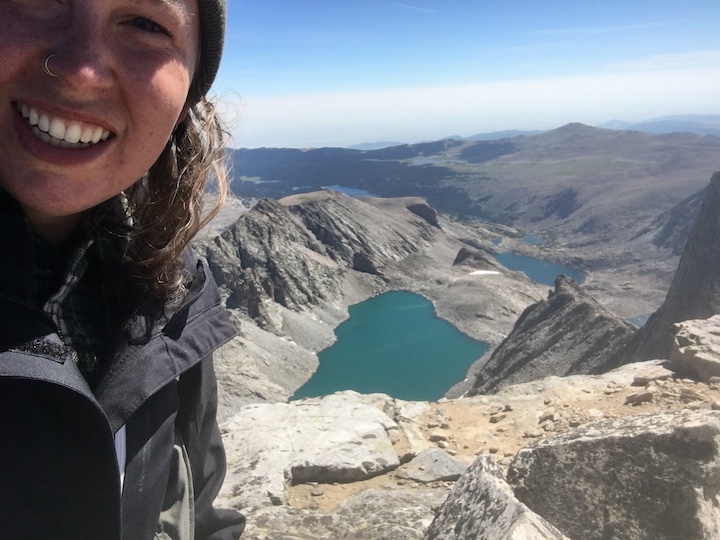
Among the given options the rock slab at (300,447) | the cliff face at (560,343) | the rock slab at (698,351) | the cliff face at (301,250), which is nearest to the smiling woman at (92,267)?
the rock slab at (300,447)

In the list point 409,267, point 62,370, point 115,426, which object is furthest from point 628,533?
point 409,267

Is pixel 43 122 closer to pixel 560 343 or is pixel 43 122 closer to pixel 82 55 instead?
pixel 82 55

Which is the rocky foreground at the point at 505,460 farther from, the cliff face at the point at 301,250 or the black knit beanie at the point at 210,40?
the cliff face at the point at 301,250

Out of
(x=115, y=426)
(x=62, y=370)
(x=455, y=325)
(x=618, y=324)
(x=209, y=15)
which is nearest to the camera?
(x=62, y=370)

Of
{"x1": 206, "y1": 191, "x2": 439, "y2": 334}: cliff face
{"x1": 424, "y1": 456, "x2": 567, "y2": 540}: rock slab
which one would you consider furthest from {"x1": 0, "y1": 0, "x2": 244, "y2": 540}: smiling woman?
{"x1": 206, "y1": 191, "x2": 439, "y2": 334}: cliff face

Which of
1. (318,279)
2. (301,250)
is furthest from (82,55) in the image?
(301,250)

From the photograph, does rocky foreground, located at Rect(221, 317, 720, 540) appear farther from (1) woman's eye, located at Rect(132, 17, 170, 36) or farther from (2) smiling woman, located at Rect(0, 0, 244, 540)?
(1) woman's eye, located at Rect(132, 17, 170, 36)

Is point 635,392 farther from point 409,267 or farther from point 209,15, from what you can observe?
point 409,267
